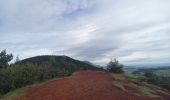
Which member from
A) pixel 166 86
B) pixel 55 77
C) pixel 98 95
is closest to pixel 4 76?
pixel 55 77

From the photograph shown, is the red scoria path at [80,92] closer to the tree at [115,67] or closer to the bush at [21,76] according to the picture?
the bush at [21,76]

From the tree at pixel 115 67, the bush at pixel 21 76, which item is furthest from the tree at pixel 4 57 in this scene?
the tree at pixel 115 67

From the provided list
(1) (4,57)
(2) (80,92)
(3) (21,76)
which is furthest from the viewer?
(1) (4,57)

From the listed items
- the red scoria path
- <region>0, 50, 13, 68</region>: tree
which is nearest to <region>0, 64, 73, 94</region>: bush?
the red scoria path

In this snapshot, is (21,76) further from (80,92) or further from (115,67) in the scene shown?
(115,67)

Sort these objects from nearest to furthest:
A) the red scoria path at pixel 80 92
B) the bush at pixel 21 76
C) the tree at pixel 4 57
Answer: the red scoria path at pixel 80 92 < the bush at pixel 21 76 < the tree at pixel 4 57

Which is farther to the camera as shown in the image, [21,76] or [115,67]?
[115,67]

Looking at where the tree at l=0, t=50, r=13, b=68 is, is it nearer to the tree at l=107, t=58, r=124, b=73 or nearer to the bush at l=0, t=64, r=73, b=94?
the bush at l=0, t=64, r=73, b=94

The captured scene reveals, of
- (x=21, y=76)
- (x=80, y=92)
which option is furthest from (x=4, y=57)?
(x=80, y=92)

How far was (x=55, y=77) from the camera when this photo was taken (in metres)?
33.7

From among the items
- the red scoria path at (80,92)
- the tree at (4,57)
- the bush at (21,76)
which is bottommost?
the red scoria path at (80,92)

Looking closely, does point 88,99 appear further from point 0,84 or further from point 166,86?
point 166,86

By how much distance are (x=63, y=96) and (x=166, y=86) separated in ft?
69.7

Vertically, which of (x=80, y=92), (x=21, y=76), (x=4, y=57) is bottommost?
(x=80, y=92)
